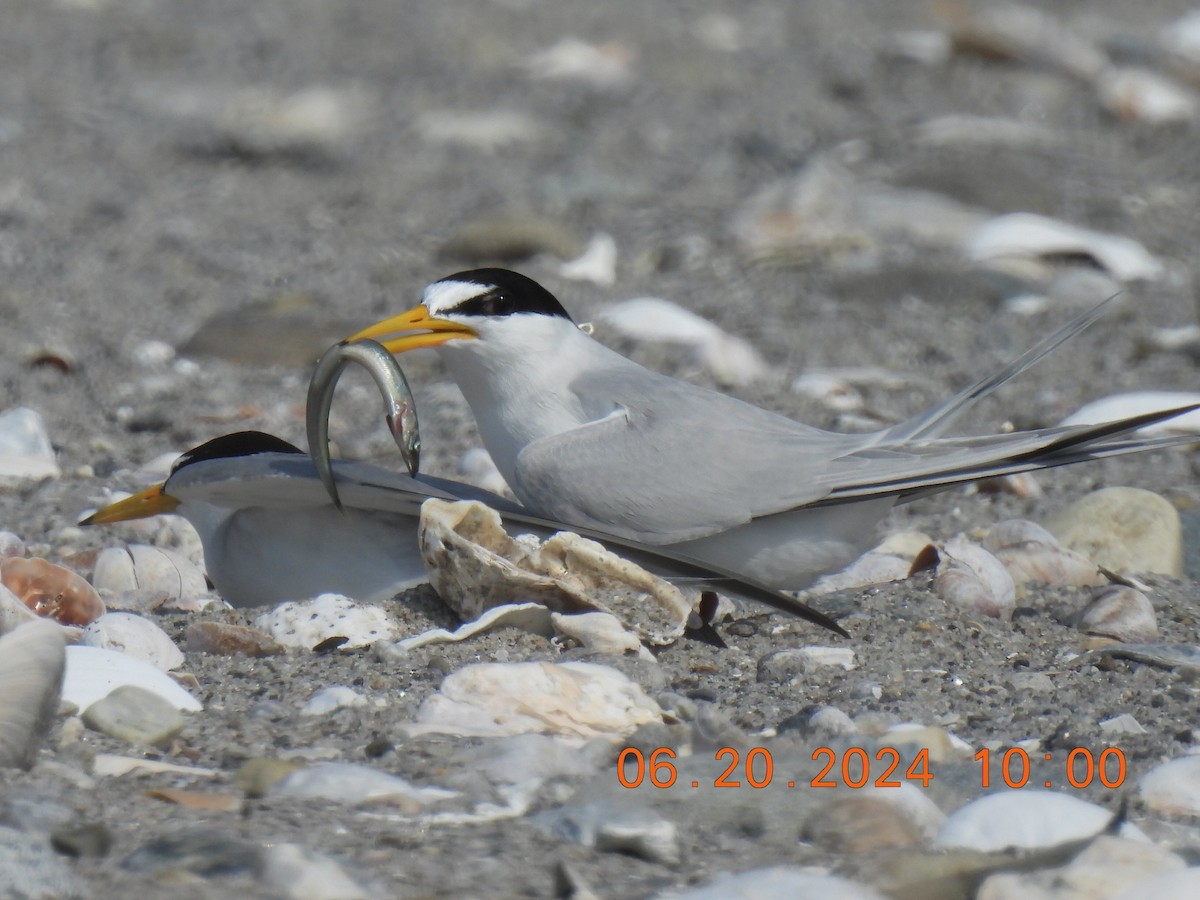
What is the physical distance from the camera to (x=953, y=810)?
2.30 metres

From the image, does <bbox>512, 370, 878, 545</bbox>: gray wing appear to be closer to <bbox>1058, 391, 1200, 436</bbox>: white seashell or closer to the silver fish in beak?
the silver fish in beak

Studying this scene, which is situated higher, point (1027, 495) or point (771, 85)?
point (771, 85)

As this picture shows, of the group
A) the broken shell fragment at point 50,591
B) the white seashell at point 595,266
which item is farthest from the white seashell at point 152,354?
the broken shell fragment at point 50,591

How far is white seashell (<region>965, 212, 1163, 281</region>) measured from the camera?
19.9 ft

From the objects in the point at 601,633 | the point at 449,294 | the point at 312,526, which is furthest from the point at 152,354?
the point at 601,633

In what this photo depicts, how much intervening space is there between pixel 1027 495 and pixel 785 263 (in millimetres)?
2091

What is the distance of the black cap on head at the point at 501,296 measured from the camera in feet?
11.5

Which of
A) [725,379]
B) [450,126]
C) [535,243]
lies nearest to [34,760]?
[725,379]

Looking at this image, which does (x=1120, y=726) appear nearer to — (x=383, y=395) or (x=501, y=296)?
(x=383, y=395)

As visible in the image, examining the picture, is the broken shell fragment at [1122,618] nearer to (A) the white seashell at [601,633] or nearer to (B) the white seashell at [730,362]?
(A) the white seashell at [601,633]

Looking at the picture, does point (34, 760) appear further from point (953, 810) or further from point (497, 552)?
point (953, 810)

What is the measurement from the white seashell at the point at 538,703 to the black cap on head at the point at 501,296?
105cm

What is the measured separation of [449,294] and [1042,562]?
4.28 ft

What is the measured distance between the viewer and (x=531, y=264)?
6.04 metres
